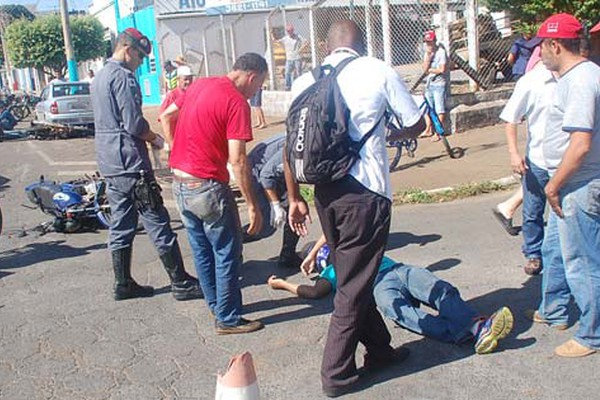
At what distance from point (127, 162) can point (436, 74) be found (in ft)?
24.5

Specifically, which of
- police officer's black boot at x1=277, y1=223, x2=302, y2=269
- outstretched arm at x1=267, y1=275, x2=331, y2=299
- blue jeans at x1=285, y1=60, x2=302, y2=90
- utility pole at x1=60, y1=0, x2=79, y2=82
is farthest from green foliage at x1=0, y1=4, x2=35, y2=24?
outstretched arm at x1=267, y1=275, x2=331, y2=299

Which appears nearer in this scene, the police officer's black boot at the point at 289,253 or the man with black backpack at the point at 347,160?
the man with black backpack at the point at 347,160

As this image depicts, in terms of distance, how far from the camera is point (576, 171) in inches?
140

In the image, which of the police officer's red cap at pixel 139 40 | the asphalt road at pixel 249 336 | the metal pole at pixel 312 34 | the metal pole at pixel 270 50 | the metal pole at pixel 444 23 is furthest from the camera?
the metal pole at pixel 270 50

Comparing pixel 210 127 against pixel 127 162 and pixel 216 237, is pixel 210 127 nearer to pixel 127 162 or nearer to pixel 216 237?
pixel 216 237

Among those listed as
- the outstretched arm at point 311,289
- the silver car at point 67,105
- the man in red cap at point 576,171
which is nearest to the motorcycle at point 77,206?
the outstretched arm at point 311,289

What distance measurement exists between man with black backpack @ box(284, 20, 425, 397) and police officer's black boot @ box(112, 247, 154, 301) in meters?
2.14

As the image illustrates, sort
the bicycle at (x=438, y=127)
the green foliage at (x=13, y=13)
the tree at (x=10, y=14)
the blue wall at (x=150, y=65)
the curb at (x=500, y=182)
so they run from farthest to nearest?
the green foliage at (x=13, y=13) → the tree at (x=10, y=14) → the blue wall at (x=150, y=65) → the bicycle at (x=438, y=127) → the curb at (x=500, y=182)

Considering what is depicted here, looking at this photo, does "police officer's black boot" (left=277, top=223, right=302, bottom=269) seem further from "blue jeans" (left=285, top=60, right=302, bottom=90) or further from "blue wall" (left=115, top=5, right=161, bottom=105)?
"blue wall" (left=115, top=5, right=161, bottom=105)

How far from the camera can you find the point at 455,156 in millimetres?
10430

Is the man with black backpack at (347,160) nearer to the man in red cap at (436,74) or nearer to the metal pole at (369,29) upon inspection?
the man in red cap at (436,74)

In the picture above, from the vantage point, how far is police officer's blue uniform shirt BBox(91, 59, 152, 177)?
5059 millimetres

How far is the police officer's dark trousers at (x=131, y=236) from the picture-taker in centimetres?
522

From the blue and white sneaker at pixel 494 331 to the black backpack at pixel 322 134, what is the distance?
52.0 inches
